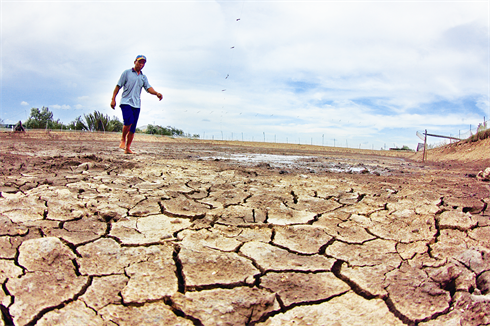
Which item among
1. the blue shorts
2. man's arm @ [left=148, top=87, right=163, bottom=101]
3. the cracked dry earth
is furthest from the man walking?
the cracked dry earth

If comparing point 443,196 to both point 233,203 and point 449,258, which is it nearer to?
point 449,258

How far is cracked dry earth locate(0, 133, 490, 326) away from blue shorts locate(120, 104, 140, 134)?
101 inches

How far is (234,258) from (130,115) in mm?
4449

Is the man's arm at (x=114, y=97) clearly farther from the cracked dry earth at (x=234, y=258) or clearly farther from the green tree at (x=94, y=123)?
the green tree at (x=94, y=123)

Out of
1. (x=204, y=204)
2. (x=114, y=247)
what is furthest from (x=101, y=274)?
(x=204, y=204)

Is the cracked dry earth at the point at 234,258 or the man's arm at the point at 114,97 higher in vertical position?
the man's arm at the point at 114,97

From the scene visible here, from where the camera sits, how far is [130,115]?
206 inches

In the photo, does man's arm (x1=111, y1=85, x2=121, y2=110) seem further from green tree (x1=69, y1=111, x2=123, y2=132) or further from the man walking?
green tree (x1=69, y1=111, x2=123, y2=132)

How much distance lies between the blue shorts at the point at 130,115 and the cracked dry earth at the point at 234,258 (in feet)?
8.38

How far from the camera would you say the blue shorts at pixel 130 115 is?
515 centimetres

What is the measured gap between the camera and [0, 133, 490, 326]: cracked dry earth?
1.16 meters

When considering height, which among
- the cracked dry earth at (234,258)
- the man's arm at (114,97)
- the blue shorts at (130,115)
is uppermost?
the man's arm at (114,97)

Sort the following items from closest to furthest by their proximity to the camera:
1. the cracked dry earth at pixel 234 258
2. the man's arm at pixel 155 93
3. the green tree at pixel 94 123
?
the cracked dry earth at pixel 234 258, the man's arm at pixel 155 93, the green tree at pixel 94 123

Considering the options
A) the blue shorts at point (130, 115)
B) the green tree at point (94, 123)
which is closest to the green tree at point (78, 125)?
the green tree at point (94, 123)
